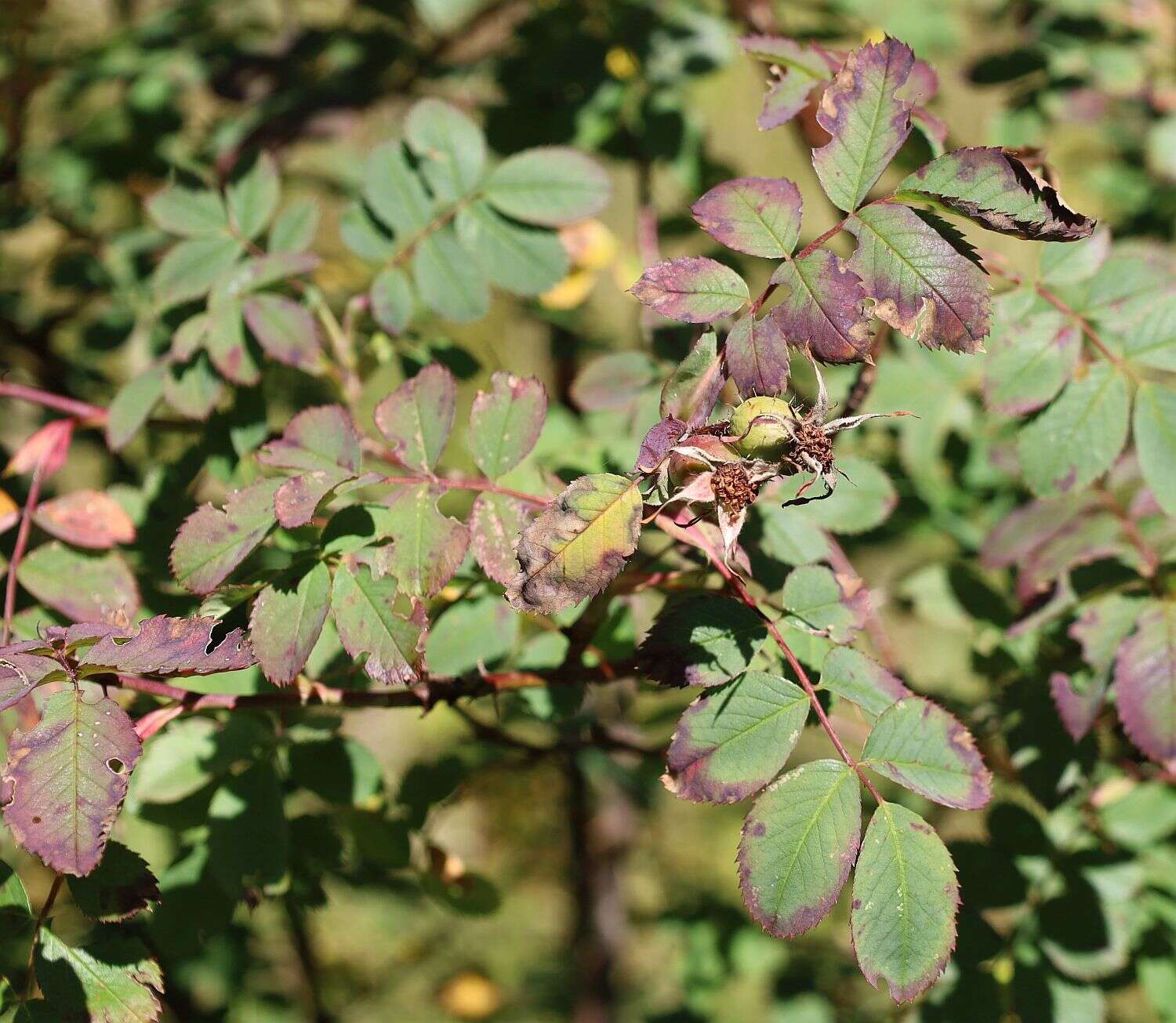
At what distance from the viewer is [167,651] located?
2.54 ft

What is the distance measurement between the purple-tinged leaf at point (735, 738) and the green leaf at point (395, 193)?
0.74 metres

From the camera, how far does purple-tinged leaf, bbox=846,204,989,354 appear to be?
0.78 m

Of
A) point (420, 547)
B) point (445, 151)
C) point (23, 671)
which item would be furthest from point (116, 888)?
point (445, 151)

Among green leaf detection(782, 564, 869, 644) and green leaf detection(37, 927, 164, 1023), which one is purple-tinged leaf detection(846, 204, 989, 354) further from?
green leaf detection(37, 927, 164, 1023)

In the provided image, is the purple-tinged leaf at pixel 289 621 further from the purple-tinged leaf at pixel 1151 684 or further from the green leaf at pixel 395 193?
the purple-tinged leaf at pixel 1151 684

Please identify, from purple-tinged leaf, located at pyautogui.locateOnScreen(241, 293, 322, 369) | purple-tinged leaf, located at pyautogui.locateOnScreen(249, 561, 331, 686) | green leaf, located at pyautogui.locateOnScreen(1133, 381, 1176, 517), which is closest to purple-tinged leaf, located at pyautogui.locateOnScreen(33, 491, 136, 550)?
purple-tinged leaf, located at pyautogui.locateOnScreen(241, 293, 322, 369)

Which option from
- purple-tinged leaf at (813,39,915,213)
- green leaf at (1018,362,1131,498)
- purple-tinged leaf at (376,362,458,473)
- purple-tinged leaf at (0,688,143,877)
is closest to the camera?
purple-tinged leaf at (0,688,143,877)

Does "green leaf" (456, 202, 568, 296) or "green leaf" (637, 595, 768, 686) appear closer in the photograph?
"green leaf" (637, 595, 768, 686)

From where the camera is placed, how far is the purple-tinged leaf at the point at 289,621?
82 cm

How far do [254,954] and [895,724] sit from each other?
179 cm

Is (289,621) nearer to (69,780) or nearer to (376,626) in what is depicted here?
(376,626)

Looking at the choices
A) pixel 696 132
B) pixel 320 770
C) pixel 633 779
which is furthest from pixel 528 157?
pixel 633 779

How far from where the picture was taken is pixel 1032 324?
1.10 meters

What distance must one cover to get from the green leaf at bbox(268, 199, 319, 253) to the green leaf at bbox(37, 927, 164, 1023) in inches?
30.6
